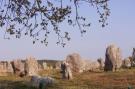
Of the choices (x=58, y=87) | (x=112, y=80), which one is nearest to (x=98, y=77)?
(x=112, y=80)

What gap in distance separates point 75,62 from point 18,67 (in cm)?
728

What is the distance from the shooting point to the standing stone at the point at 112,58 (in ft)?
203

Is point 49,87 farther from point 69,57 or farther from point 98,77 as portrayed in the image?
point 69,57

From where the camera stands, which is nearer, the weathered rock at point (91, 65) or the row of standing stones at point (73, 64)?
the row of standing stones at point (73, 64)

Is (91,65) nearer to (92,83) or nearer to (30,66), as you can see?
(30,66)

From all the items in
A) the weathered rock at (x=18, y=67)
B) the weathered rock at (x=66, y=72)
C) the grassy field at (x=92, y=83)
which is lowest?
the grassy field at (x=92, y=83)

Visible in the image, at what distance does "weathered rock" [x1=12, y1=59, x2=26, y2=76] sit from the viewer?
60900mm

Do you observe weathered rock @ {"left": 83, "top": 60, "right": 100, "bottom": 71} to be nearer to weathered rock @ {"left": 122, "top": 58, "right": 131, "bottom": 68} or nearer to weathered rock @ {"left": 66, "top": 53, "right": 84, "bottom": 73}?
weathered rock @ {"left": 66, "top": 53, "right": 84, "bottom": 73}

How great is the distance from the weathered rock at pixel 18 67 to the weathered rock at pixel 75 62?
19.2ft

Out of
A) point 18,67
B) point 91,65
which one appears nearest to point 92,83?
point 18,67

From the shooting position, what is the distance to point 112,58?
62688 mm

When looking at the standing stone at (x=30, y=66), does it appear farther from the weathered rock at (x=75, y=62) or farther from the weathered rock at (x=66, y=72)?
the weathered rock at (x=66, y=72)

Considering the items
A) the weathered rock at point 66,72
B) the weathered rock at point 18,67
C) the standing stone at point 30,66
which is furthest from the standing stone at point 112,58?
the weathered rock at point 66,72

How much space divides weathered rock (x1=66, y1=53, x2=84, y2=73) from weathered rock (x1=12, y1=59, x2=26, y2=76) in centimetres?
585
